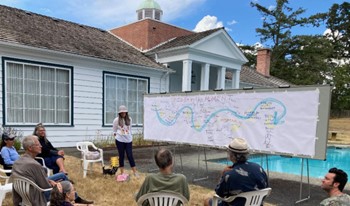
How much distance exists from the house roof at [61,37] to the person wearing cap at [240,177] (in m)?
8.07

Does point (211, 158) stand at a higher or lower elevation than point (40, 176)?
lower

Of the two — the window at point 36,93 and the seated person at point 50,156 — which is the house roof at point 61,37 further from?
the seated person at point 50,156

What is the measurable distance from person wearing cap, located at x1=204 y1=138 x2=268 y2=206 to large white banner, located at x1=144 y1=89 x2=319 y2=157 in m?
2.18

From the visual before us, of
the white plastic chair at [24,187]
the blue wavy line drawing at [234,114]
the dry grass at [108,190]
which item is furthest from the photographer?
the blue wavy line drawing at [234,114]

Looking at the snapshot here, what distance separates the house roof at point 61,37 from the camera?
9.16 m

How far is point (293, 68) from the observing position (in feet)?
93.7

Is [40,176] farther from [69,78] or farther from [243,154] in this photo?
[69,78]

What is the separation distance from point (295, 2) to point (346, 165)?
23.0 meters

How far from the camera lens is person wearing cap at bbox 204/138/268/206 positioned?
2.62 m

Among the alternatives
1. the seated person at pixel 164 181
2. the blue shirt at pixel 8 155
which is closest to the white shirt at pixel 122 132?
the blue shirt at pixel 8 155

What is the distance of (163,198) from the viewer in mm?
2619

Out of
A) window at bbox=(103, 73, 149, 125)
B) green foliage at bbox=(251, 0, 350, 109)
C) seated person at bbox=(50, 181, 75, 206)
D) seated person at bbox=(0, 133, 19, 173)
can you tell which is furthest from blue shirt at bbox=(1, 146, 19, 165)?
green foliage at bbox=(251, 0, 350, 109)

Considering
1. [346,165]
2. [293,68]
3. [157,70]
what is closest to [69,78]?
[157,70]

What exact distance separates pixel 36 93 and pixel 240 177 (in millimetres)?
8391
